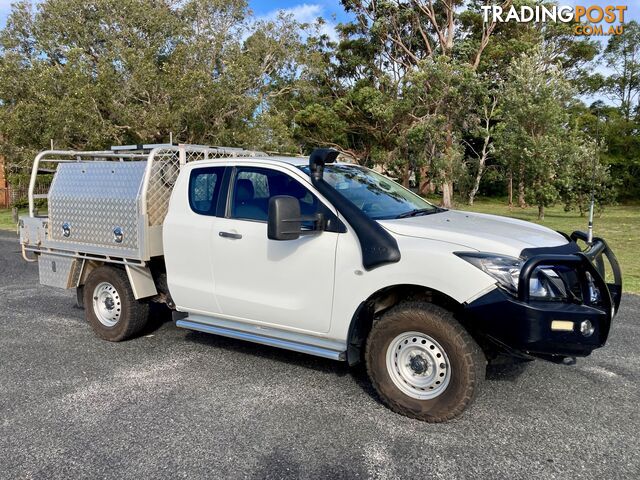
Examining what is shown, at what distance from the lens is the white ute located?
3.75 metres

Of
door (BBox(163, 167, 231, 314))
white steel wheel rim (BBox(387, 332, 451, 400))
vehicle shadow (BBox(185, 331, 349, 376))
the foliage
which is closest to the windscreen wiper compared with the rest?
white steel wheel rim (BBox(387, 332, 451, 400))

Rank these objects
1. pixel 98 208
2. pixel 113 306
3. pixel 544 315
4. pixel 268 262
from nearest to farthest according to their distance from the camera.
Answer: pixel 544 315, pixel 268 262, pixel 98 208, pixel 113 306

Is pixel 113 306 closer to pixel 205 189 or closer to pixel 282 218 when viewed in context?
pixel 205 189

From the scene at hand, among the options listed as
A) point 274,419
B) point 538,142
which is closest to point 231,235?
point 274,419

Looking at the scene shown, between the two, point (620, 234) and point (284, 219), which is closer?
point (284, 219)

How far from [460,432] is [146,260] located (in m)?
3.35

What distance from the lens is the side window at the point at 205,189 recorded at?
5141mm

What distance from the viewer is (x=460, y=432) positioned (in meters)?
3.87

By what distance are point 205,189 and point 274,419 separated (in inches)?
89.5

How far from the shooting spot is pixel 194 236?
5160 mm

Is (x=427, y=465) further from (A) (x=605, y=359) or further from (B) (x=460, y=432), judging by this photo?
(A) (x=605, y=359)

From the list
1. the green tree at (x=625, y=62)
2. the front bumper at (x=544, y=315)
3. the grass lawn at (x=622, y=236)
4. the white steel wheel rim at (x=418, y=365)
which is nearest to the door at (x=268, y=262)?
the white steel wheel rim at (x=418, y=365)

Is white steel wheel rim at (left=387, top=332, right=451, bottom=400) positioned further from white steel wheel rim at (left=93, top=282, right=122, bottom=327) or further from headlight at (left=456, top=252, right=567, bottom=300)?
white steel wheel rim at (left=93, top=282, right=122, bottom=327)

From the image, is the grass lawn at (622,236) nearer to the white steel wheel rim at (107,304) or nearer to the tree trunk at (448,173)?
the tree trunk at (448,173)
